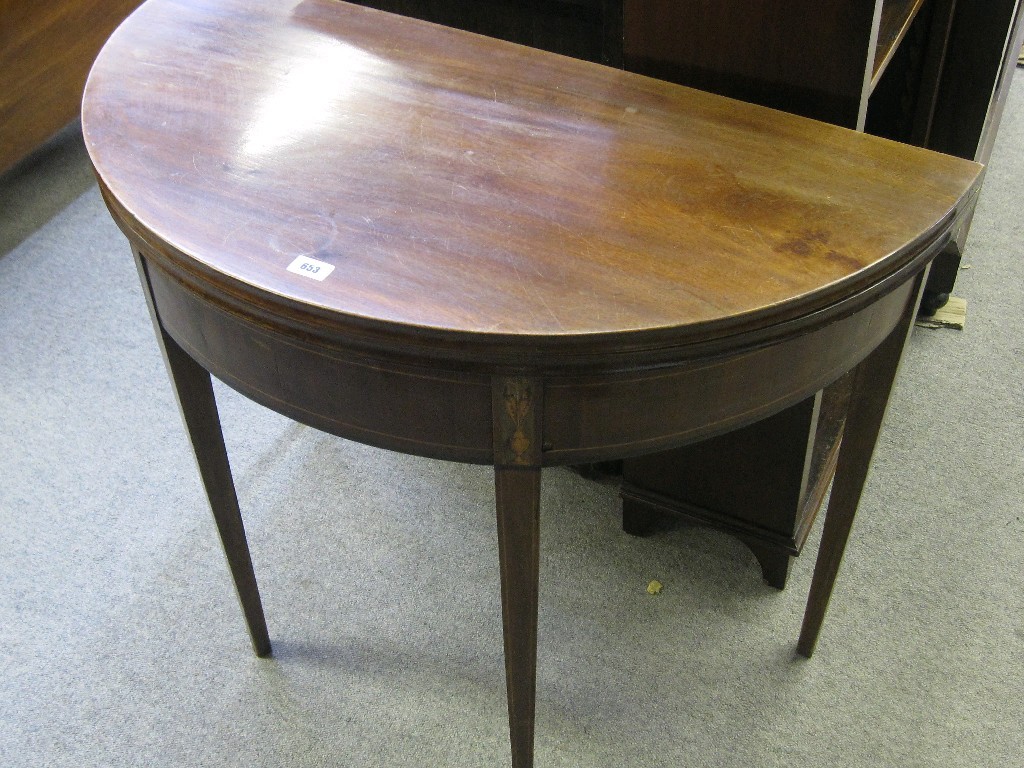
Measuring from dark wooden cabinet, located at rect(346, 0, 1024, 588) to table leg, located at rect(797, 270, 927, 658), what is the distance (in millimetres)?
100

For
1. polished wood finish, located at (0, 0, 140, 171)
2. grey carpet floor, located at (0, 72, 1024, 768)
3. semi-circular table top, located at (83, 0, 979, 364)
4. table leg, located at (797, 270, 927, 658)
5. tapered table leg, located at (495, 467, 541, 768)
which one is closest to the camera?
semi-circular table top, located at (83, 0, 979, 364)

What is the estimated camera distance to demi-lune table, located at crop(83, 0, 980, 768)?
2.83ft

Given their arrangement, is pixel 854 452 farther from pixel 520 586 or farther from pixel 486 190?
pixel 486 190

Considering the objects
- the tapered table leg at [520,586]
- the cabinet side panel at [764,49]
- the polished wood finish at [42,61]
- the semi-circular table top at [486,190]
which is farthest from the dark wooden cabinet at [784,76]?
the polished wood finish at [42,61]

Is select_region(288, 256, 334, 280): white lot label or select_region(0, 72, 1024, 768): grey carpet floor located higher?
select_region(288, 256, 334, 280): white lot label

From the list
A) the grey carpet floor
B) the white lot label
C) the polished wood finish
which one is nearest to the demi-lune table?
the white lot label

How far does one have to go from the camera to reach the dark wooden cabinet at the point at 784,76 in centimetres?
116

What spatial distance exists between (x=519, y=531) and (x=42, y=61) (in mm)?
Result: 1695

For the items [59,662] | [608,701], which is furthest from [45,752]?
[608,701]

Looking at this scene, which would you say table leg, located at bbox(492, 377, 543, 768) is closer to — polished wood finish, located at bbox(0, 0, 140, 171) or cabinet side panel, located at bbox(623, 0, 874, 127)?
cabinet side panel, located at bbox(623, 0, 874, 127)

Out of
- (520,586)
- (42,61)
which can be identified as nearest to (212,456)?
(520,586)

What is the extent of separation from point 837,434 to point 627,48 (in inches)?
25.8

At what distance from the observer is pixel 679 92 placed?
3.73 ft

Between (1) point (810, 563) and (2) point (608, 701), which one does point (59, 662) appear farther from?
(1) point (810, 563)
